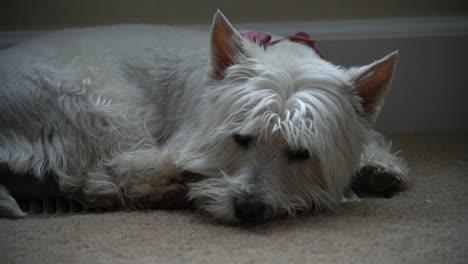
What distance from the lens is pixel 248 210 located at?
1713 mm

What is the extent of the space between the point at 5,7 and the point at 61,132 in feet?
2.97

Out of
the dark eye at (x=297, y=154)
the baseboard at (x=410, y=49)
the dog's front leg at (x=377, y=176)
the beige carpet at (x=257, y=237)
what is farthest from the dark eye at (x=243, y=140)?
the baseboard at (x=410, y=49)

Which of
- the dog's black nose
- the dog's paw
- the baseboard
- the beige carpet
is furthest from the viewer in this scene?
the baseboard

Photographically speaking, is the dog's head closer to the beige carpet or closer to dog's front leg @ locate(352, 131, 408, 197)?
the beige carpet

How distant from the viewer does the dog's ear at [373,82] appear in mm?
1823

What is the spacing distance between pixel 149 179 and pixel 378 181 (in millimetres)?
751

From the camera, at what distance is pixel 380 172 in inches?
85.0

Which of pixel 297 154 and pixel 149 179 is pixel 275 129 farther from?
pixel 149 179

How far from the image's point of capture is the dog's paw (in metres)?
2.14

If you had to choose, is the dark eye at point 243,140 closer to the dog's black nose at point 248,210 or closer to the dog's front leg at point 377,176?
the dog's black nose at point 248,210

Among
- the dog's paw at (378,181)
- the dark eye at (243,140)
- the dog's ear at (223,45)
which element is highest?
the dog's ear at (223,45)

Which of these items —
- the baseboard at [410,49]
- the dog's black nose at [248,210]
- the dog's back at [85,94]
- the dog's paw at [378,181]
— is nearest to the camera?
the dog's black nose at [248,210]

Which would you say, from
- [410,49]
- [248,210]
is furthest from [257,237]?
[410,49]

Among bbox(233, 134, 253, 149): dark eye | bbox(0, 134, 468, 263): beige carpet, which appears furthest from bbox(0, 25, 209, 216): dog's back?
bbox(233, 134, 253, 149): dark eye
